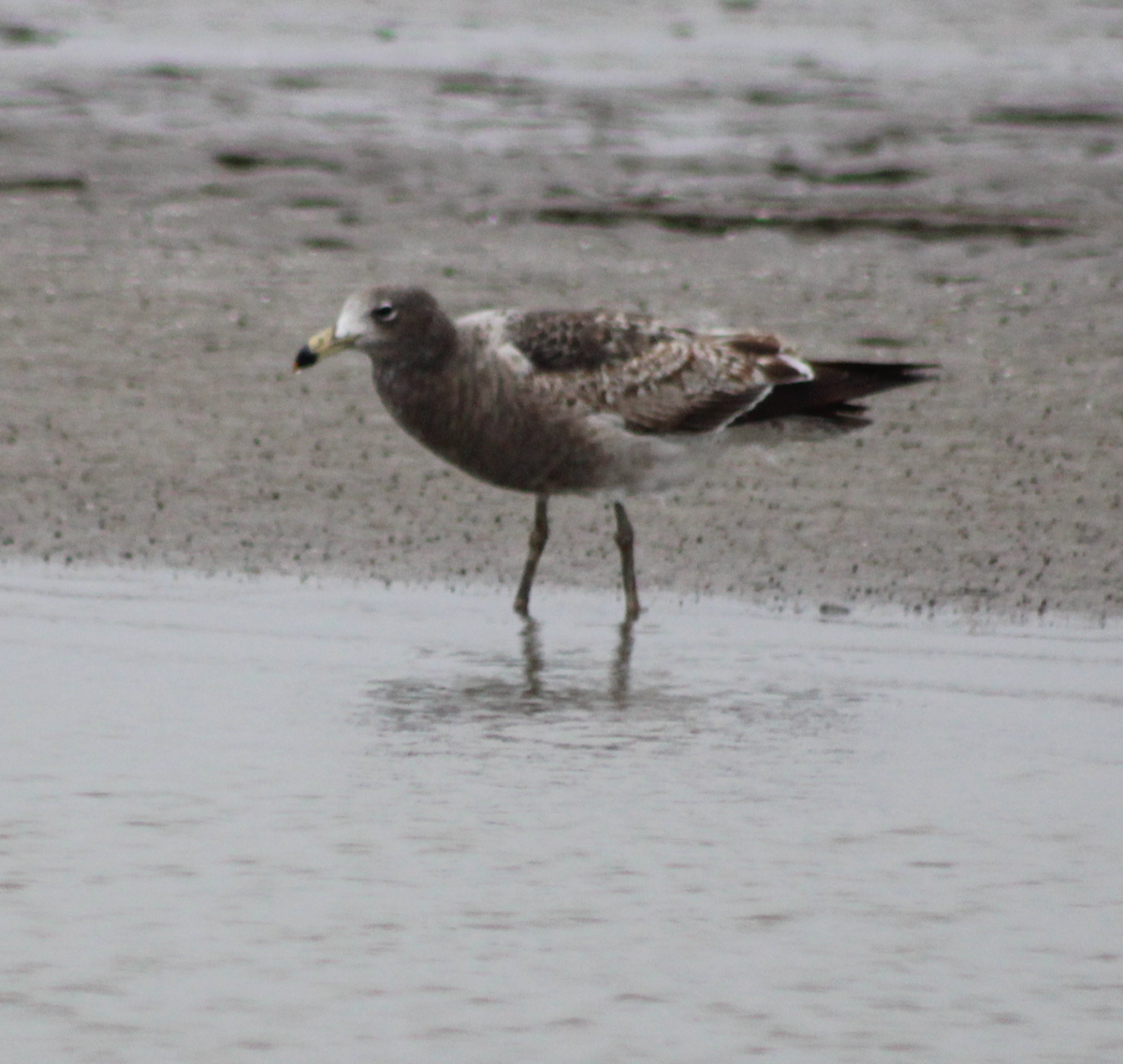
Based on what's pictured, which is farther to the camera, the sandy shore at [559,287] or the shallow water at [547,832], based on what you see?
the sandy shore at [559,287]

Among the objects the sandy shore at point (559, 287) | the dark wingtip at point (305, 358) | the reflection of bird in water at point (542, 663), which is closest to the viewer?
the reflection of bird in water at point (542, 663)

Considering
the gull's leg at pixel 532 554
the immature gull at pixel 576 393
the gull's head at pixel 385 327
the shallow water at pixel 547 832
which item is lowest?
the shallow water at pixel 547 832

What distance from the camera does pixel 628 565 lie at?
25.3ft

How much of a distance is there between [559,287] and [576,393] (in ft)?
13.1

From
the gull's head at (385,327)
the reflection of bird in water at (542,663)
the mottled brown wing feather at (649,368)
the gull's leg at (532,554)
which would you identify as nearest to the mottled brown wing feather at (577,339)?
the mottled brown wing feather at (649,368)

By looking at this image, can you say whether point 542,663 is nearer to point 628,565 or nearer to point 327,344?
point 628,565

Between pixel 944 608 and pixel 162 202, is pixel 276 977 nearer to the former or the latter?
pixel 944 608

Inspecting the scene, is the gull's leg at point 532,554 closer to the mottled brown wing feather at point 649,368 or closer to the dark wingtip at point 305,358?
the mottled brown wing feather at point 649,368

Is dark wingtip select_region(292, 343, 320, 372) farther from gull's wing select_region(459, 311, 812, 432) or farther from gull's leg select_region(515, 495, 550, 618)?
gull's leg select_region(515, 495, 550, 618)

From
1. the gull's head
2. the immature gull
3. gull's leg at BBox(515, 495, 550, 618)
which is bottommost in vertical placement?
A: gull's leg at BBox(515, 495, 550, 618)

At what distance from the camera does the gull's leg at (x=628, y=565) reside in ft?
25.0

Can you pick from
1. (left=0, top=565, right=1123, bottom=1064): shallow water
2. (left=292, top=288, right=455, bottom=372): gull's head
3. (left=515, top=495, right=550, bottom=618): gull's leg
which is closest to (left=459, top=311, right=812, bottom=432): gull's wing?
(left=292, top=288, right=455, bottom=372): gull's head

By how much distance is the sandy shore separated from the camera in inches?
335

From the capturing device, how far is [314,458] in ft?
31.0
